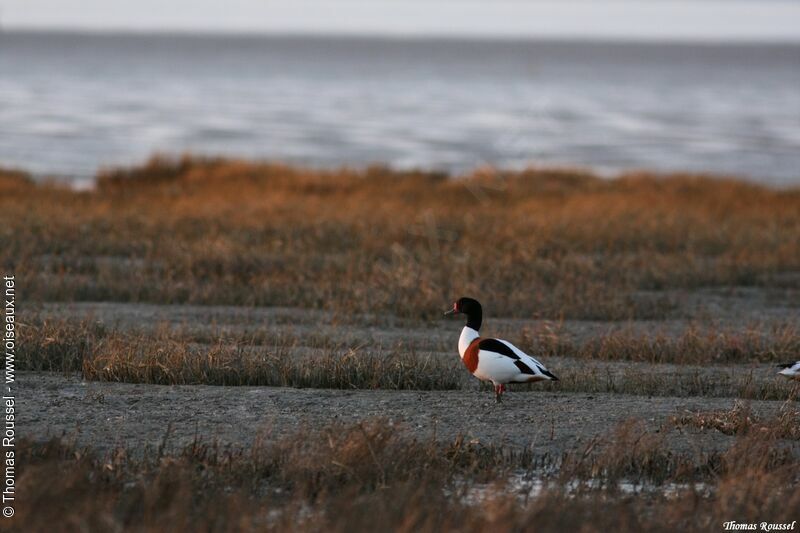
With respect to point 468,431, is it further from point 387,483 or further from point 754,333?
point 754,333

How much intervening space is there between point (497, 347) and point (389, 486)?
2.07 metres

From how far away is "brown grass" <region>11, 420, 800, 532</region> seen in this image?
5.85 meters

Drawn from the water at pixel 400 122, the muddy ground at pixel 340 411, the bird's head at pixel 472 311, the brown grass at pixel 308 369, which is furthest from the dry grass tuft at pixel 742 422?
the water at pixel 400 122

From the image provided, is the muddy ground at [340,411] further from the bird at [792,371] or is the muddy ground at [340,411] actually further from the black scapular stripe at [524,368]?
the black scapular stripe at [524,368]

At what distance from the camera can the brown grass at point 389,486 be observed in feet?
19.2

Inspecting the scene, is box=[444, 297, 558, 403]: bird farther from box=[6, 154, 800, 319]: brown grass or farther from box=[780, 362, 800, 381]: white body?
box=[6, 154, 800, 319]: brown grass

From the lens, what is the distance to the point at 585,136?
50.6 meters

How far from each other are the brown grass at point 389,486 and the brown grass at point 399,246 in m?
5.18

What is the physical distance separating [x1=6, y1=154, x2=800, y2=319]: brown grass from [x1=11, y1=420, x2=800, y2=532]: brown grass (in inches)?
204

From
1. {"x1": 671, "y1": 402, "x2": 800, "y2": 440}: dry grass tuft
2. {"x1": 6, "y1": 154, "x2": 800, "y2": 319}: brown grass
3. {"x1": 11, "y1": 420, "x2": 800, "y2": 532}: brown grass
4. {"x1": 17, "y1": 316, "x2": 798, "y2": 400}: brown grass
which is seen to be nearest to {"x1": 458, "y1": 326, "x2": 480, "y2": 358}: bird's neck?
{"x1": 17, "y1": 316, "x2": 798, "y2": 400}: brown grass

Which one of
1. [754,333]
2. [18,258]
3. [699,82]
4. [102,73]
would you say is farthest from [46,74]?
[754,333]

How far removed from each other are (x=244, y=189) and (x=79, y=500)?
1937cm

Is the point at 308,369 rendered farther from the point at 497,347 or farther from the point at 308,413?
the point at 497,347

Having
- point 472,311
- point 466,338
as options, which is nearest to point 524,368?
point 466,338
